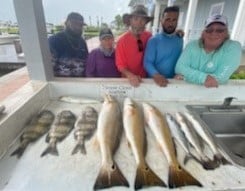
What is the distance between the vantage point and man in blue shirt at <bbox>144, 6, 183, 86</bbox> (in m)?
1.99

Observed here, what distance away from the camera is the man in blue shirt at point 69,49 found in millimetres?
2305

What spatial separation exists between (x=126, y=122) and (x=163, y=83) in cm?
63

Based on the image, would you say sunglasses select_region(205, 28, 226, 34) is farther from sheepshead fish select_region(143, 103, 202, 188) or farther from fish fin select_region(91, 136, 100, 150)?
fish fin select_region(91, 136, 100, 150)


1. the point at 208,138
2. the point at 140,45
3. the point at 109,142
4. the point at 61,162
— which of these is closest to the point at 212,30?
the point at 140,45

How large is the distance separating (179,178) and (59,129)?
797 mm

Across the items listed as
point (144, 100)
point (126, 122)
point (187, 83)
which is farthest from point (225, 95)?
point (126, 122)

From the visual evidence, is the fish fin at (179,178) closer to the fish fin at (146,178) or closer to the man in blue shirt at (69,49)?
the fish fin at (146,178)

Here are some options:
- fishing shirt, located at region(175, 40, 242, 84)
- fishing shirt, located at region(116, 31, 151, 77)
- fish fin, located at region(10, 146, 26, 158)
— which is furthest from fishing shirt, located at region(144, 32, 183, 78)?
fish fin, located at region(10, 146, 26, 158)

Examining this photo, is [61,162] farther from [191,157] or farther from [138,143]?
[191,157]

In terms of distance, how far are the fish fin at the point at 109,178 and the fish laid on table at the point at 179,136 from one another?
40cm

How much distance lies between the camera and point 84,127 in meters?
1.29

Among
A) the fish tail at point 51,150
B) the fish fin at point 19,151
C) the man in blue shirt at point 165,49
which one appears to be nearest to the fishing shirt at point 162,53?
the man in blue shirt at point 165,49

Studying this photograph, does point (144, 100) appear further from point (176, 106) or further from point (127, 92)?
point (176, 106)

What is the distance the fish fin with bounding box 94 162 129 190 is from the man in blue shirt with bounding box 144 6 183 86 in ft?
3.94
